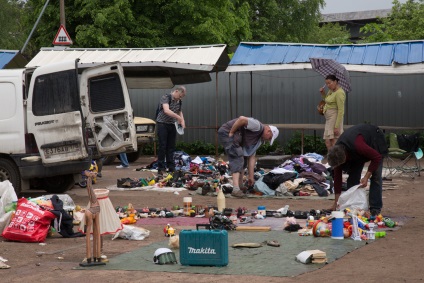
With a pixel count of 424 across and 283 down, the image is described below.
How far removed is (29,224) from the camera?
36.8ft

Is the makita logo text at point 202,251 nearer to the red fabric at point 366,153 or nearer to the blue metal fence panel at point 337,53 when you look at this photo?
the red fabric at point 366,153

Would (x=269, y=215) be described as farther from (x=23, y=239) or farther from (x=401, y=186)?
(x=401, y=186)

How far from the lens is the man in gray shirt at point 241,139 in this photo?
15.4 metres

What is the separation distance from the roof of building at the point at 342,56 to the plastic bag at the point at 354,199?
1086cm

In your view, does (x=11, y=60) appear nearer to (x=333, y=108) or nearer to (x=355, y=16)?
(x=333, y=108)

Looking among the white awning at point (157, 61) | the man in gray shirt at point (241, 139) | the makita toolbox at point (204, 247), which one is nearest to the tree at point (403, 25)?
the white awning at point (157, 61)

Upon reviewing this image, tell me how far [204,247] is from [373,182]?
4194mm

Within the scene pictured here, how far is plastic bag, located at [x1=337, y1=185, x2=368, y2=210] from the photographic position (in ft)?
40.3

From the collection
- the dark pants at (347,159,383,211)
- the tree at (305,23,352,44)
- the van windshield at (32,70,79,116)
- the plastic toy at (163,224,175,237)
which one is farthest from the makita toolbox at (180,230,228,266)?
the tree at (305,23,352,44)

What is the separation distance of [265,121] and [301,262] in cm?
1904

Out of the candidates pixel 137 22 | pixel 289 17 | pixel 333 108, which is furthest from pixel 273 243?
pixel 289 17

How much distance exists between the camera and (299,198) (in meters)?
15.3

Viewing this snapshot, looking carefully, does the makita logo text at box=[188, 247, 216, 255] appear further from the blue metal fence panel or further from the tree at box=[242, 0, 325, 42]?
the tree at box=[242, 0, 325, 42]

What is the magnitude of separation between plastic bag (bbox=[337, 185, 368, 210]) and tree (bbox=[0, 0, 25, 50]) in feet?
134
